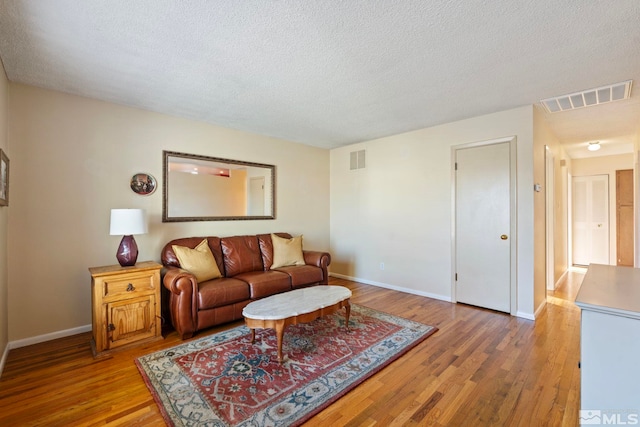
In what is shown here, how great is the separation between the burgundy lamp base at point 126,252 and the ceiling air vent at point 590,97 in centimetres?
451

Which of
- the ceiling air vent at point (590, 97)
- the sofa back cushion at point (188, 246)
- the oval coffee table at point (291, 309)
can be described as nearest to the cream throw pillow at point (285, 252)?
the sofa back cushion at point (188, 246)

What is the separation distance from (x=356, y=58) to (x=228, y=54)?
3.29 ft

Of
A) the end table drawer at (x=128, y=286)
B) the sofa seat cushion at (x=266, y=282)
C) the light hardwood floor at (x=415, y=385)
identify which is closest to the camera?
the light hardwood floor at (x=415, y=385)

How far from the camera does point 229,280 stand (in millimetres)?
3189

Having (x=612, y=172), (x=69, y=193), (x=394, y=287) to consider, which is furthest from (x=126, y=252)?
(x=612, y=172)

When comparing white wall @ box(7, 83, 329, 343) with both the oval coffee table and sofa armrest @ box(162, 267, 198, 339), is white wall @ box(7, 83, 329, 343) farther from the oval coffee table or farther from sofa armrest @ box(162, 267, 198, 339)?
the oval coffee table

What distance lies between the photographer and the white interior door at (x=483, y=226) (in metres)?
3.41

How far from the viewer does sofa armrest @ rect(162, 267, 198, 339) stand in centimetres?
271

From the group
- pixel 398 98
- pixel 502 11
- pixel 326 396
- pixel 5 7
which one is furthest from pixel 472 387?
pixel 5 7

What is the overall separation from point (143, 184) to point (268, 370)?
254cm

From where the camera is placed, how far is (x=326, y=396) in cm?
187

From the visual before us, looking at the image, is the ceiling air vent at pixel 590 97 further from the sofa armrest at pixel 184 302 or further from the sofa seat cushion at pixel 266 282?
the sofa armrest at pixel 184 302

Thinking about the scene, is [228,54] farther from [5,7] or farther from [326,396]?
[326,396]

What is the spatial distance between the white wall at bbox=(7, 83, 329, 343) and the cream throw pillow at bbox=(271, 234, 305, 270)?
1093 mm
